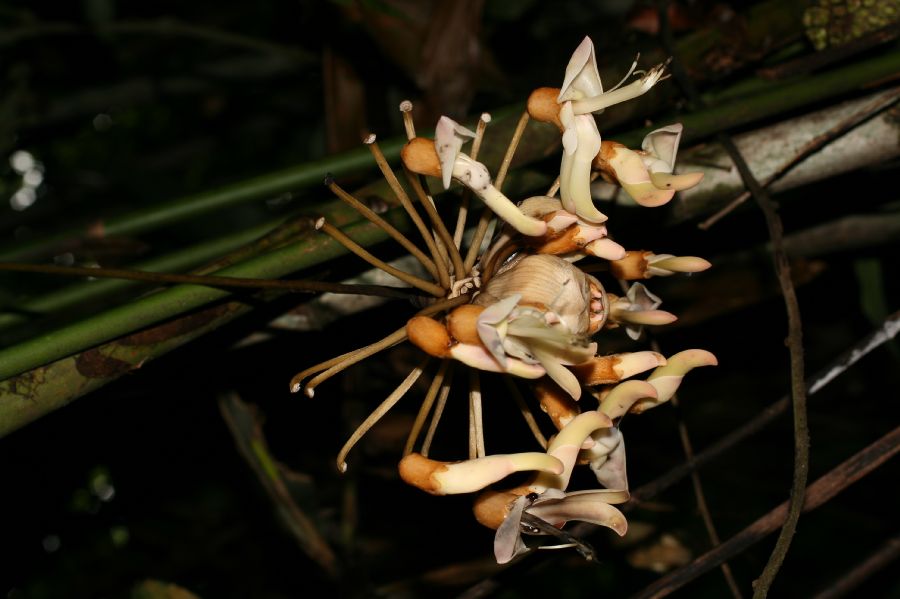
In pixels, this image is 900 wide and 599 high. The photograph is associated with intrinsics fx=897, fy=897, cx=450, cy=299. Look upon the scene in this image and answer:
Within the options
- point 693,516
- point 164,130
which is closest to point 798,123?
point 693,516

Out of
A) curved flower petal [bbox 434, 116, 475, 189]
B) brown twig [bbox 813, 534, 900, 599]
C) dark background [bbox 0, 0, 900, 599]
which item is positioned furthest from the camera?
dark background [bbox 0, 0, 900, 599]

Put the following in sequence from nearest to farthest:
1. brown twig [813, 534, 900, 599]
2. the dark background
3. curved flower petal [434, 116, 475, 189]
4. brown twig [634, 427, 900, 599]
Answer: curved flower petal [434, 116, 475, 189]
brown twig [634, 427, 900, 599]
brown twig [813, 534, 900, 599]
the dark background

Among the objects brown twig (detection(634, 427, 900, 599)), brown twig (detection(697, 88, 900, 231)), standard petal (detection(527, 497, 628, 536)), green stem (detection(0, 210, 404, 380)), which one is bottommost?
brown twig (detection(634, 427, 900, 599))

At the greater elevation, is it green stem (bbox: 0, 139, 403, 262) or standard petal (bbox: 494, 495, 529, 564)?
green stem (bbox: 0, 139, 403, 262)

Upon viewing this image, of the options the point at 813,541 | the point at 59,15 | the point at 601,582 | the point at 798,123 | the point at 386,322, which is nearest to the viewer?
the point at 798,123

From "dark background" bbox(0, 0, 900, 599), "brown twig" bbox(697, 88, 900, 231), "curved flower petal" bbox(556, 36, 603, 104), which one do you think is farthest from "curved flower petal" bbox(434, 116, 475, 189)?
"brown twig" bbox(697, 88, 900, 231)

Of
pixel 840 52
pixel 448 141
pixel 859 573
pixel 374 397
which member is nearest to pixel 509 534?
pixel 448 141

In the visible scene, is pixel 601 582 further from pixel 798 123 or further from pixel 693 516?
pixel 798 123

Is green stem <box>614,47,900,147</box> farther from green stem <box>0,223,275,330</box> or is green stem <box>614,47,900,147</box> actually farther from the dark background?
green stem <box>0,223,275,330</box>
